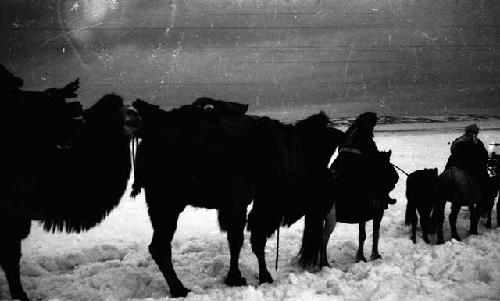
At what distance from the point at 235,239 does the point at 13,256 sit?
2.48 m

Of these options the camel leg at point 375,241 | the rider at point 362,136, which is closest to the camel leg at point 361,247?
the camel leg at point 375,241

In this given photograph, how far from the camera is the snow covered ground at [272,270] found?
4.09m

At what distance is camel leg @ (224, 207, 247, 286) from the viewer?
14.9 feet

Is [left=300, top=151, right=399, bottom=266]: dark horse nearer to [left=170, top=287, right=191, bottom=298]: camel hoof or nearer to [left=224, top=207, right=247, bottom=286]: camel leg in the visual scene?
[left=224, top=207, right=247, bottom=286]: camel leg

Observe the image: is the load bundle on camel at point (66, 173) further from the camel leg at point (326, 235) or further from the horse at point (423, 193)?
the horse at point (423, 193)

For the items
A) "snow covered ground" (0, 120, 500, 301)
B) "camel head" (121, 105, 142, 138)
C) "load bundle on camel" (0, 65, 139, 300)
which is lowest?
"snow covered ground" (0, 120, 500, 301)

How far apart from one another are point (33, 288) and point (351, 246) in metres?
4.92

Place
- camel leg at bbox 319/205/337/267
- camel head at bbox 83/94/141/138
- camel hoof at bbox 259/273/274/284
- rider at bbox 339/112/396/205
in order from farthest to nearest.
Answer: rider at bbox 339/112/396/205 → camel leg at bbox 319/205/337/267 → camel hoof at bbox 259/273/274/284 → camel head at bbox 83/94/141/138

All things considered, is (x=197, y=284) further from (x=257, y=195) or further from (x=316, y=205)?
(x=316, y=205)

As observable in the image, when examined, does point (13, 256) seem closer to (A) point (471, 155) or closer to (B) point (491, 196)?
(A) point (471, 155)

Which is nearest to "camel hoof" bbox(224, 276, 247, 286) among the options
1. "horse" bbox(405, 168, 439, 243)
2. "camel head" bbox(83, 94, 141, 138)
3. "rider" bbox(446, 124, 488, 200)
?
"camel head" bbox(83, 94, 141, 138)

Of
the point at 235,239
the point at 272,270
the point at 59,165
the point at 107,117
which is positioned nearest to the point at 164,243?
the point at 235,239

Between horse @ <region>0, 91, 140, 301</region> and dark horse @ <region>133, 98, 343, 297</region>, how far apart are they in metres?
0.31

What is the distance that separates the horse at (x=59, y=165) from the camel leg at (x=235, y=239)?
138cm
